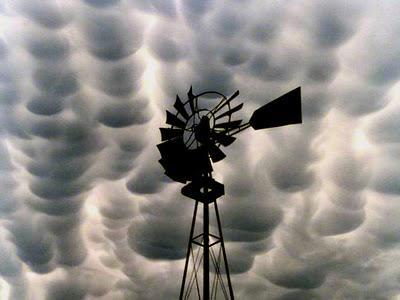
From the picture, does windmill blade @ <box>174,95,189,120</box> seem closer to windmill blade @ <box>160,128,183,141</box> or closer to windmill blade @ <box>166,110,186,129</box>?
windmill blade @ <box>166,110,186,129</box>

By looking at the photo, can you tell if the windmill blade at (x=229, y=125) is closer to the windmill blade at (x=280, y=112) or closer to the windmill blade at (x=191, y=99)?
the windmill blade at (x=280, y=112)

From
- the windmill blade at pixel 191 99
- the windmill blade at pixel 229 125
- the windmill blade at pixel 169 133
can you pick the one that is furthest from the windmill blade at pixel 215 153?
the windmill blade at pixel 191 99

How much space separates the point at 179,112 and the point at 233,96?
7.89ft

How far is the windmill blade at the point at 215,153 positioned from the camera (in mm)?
14500

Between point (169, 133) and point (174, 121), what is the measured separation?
0.55 meters

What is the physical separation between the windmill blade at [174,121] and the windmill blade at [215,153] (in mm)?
1638

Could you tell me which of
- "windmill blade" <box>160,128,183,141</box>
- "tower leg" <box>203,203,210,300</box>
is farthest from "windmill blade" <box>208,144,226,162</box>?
"tower leg" <box>203,203,210,300</box>

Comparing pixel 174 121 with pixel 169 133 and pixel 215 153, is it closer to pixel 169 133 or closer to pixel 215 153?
pixel 169 133

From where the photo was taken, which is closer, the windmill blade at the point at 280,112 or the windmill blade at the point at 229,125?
the windmill blade at the point at 280,112

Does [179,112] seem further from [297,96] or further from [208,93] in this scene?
[297,96]

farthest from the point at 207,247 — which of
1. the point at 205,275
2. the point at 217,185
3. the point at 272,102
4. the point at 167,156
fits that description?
the point at 272,102

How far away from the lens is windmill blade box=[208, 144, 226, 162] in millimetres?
14500

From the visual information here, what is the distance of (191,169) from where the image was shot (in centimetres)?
1381

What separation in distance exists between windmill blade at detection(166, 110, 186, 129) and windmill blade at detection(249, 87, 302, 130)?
2.92m
